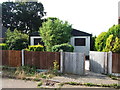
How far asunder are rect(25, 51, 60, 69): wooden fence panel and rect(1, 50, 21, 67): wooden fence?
0.64m

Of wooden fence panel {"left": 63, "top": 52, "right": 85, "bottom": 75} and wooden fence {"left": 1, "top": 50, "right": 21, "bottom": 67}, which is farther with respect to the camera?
wooden fence {"left": 1, "top": 50, "right": 21, "bottom": 67}

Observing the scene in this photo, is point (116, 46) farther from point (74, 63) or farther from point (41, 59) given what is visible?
point (41, 59)

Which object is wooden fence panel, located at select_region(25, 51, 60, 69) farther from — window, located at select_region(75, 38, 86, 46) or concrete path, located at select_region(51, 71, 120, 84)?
window, located at select_region(75, 38, 86, 46)

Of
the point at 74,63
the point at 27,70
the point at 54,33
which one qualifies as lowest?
the point at 27,70

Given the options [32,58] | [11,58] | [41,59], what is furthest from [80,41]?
[11,58]

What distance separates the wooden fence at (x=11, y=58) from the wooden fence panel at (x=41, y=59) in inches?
25.4

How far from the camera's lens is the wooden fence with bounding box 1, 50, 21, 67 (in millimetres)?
8406

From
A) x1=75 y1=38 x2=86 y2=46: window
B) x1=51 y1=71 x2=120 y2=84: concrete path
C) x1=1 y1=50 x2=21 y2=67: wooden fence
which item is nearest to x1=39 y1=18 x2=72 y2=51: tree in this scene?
x1=75 y1=38 x2=86 y2=46: window

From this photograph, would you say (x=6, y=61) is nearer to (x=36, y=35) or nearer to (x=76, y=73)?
(x=76, y=73)

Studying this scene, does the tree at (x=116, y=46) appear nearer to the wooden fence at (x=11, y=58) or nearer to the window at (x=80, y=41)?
the wooden fence at (x=11, y=58)

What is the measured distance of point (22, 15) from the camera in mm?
26578

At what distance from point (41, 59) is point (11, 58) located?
2366 mm

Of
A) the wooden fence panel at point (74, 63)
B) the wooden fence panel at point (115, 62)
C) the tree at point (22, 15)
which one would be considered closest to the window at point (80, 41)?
the wooden fence panel at point (74, 63)

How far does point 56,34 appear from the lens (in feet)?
39.0
